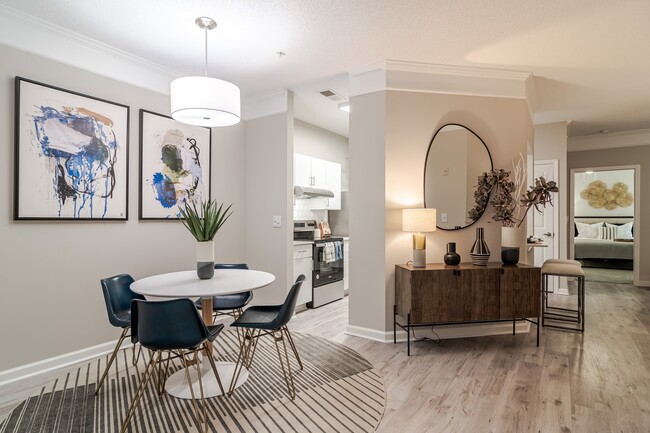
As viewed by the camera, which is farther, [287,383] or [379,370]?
[379,370]

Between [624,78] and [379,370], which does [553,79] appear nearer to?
[624,78]

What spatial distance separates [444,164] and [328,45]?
157 cm

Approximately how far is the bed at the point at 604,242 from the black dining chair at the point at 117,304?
849 centimetres

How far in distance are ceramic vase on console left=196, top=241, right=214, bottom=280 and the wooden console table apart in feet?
5.38

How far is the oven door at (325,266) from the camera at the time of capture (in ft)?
15.0

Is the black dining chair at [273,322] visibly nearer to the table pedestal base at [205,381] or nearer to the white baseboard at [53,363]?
the table pedestal base at [205,381]

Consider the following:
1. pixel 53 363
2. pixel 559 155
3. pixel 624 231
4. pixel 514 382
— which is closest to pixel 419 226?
pixel 514 382

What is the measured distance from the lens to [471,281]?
306cm

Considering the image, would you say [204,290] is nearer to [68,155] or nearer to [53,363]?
[53,363]

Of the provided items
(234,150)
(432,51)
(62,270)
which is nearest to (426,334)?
(432,51)

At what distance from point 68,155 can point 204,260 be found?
4.73 ft

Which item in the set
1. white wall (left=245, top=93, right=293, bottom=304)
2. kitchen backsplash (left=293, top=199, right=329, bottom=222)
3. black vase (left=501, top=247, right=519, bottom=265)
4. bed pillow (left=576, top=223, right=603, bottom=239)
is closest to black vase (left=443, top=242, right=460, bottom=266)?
black vase (left=501, top=247, right=519, bottom=265)

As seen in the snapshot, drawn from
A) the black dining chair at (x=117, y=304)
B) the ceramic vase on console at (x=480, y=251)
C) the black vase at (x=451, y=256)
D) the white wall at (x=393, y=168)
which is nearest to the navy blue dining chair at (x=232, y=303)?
the black dining chair at (x=117, y=304)

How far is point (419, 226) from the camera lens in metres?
3.11
